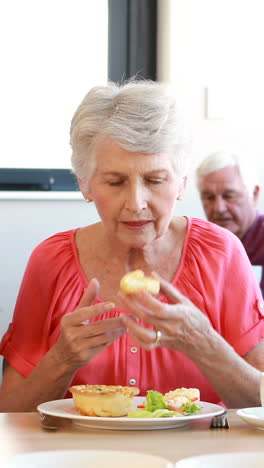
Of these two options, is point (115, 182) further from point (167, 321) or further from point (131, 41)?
point (131, 41)

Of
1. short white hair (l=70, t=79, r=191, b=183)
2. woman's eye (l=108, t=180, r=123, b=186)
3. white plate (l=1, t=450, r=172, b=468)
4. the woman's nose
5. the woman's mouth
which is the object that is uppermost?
short white hair (l=70, t=79, r=191, b=183)

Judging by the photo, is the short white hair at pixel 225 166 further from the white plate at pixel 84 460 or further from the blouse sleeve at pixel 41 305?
Result: the white plate at pixel 84 460

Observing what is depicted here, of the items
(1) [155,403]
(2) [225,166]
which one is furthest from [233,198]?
(1) [155,403]

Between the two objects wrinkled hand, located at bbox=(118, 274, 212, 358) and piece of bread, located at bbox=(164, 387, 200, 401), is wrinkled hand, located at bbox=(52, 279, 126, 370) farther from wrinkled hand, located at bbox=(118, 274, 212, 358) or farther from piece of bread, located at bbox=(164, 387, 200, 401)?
piece of bread, located at bbox=(164, 387, 200, 401)

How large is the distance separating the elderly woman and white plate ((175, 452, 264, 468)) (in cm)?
39

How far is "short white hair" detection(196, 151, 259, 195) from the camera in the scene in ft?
10.6

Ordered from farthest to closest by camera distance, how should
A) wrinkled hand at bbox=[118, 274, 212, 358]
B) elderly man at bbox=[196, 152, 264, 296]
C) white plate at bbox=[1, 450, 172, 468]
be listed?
elderly man at bbox=[196, 152, 264, 296] → wrinkled hand at bbox=[118, 274, 212, 358] → white plate at bbox=[1, 450, 172, 468]

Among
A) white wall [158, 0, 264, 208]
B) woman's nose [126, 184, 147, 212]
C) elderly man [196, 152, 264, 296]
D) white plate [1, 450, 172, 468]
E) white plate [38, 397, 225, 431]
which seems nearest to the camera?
white plate [1, 450, 172, 468]

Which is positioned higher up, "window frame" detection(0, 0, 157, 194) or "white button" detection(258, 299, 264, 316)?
"window frame" detection(0, 0, 157, 194)

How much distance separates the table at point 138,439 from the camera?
1.26m

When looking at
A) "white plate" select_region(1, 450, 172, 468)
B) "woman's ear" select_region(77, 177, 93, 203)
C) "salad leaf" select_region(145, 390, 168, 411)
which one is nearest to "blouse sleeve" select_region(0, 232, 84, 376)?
"woman's ear" select_region(77, 177, 93, 203)

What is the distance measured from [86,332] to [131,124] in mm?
506

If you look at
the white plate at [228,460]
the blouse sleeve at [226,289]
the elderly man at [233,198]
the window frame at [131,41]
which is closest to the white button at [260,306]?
the blouse sleeve at [226,289]

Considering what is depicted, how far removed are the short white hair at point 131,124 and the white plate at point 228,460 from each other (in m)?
0.76
